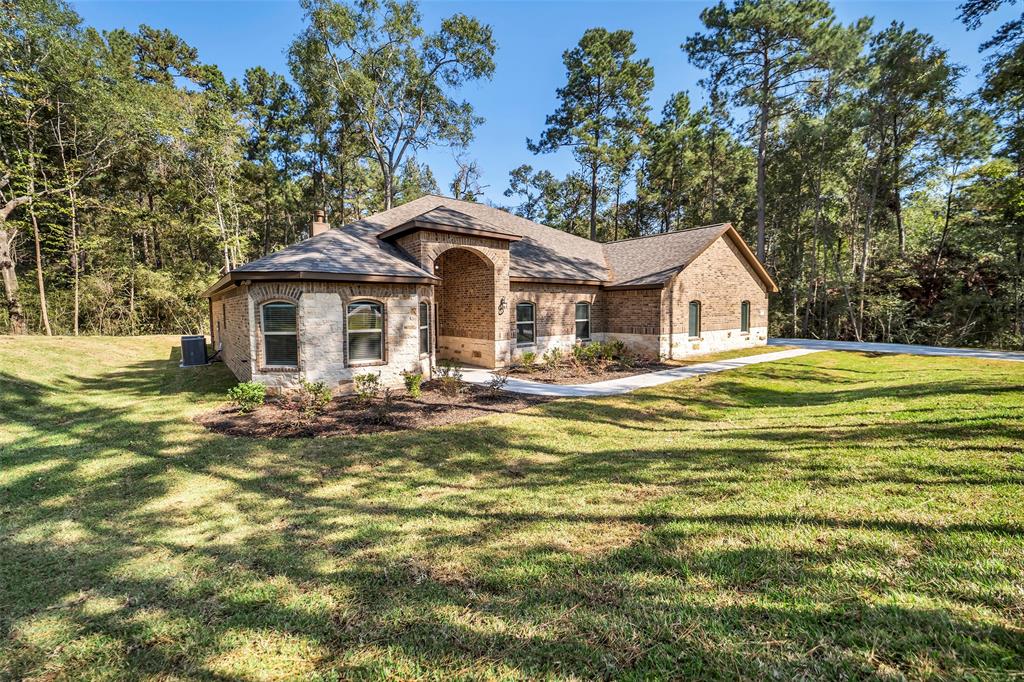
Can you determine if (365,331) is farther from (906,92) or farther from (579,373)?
(906,92)

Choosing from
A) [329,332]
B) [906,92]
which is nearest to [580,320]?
[329,332]

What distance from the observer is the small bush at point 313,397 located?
9.20 metres

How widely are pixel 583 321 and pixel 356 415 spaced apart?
11109mm

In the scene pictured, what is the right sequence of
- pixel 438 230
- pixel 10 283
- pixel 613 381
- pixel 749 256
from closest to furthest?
pixel 438 230, pixel 613 381, pixel 749 256, pixel 10 283

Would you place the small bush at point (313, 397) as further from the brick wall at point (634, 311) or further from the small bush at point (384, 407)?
the brick wall at point (634, 311)

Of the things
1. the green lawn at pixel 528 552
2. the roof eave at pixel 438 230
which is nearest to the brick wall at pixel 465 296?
the roof eave at pixel 438 230

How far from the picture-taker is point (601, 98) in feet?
96.9

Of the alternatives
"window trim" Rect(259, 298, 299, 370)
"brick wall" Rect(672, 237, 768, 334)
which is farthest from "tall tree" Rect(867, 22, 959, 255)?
"window trim" Rect(259, 298, 299, 370)

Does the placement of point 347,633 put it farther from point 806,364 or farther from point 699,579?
point 806,364

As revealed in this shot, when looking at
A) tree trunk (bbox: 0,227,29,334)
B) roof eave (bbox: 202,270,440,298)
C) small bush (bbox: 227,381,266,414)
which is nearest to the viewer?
small bush (bbox: 227,381,266,414)

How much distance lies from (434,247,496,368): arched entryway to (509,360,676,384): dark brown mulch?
148 cm

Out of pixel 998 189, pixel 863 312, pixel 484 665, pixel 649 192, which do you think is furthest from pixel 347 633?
pixel 649 192

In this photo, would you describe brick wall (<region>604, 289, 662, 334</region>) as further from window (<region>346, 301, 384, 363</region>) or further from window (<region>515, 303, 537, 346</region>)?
window (<region>346, 301, 384, 363</region>)

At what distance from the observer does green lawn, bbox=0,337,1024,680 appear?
8.04 ft
